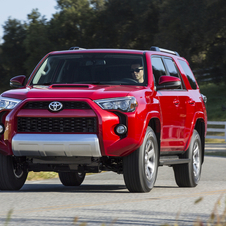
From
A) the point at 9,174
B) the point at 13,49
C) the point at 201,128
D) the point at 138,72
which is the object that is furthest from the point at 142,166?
the point at 13,49

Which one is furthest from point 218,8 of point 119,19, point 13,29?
point 13,29

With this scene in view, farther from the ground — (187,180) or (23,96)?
(23,96)

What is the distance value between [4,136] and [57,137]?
31.5 inches

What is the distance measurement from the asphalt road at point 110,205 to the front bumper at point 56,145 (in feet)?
1.91

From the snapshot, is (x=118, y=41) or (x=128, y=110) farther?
(x=118, y=41)

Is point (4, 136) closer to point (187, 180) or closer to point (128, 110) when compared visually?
point (128, 110)

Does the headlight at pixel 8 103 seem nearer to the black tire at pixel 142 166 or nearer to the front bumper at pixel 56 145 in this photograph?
the front bumper at pixel 56 145

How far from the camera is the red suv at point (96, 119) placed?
24.6 feet

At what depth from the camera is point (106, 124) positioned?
24.4 feet

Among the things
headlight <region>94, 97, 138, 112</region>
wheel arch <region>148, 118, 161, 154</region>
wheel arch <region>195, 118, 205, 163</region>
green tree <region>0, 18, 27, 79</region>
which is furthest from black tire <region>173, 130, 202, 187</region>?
green tree <region>0, 18, 27, 79</region>

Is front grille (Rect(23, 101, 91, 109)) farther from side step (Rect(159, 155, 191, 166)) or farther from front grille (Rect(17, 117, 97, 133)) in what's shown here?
side step (Rect(159, 155, 191, 166))

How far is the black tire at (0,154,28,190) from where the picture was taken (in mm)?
8055

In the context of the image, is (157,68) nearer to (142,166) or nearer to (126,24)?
(142,166)

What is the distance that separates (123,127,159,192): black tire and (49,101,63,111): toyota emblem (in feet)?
3.60
